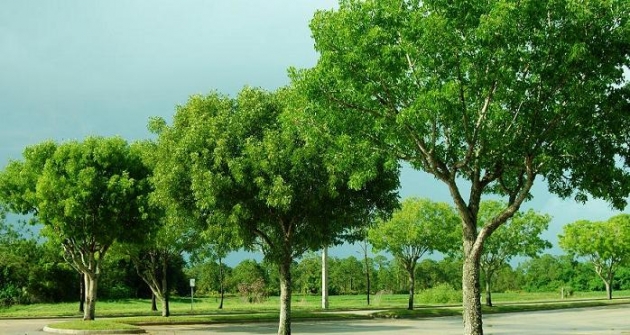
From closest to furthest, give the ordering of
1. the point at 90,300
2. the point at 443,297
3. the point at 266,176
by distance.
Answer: the point at 266,176 < the point at 90,300 < the point at 443,297

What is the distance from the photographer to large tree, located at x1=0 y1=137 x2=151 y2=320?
106ft

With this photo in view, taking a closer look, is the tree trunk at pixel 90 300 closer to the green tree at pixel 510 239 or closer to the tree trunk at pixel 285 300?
the tree trunk at pixel 285 300

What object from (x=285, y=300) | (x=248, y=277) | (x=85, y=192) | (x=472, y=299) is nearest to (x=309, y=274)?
(x=248, y=277)

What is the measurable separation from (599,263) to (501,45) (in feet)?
233

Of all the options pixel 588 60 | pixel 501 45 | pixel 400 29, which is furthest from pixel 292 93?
pixel 588 60

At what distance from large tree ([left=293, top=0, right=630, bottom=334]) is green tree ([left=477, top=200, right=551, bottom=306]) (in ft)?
121

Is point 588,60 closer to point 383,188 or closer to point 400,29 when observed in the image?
point 400,29

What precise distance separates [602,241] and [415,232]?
34.9 meters

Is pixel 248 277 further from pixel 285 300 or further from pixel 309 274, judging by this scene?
pixel 285 300

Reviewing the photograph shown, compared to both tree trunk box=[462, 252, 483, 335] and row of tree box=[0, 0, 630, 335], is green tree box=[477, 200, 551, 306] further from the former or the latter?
tree trunk box=[462, 252, 483, 335]

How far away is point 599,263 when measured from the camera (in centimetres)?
7888

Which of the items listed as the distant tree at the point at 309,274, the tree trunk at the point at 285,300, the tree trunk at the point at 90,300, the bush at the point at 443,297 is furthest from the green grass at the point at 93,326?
the distant tree at the point at 309,274

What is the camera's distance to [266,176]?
2356cm

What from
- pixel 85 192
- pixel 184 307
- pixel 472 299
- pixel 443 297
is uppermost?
pixel 85 192
